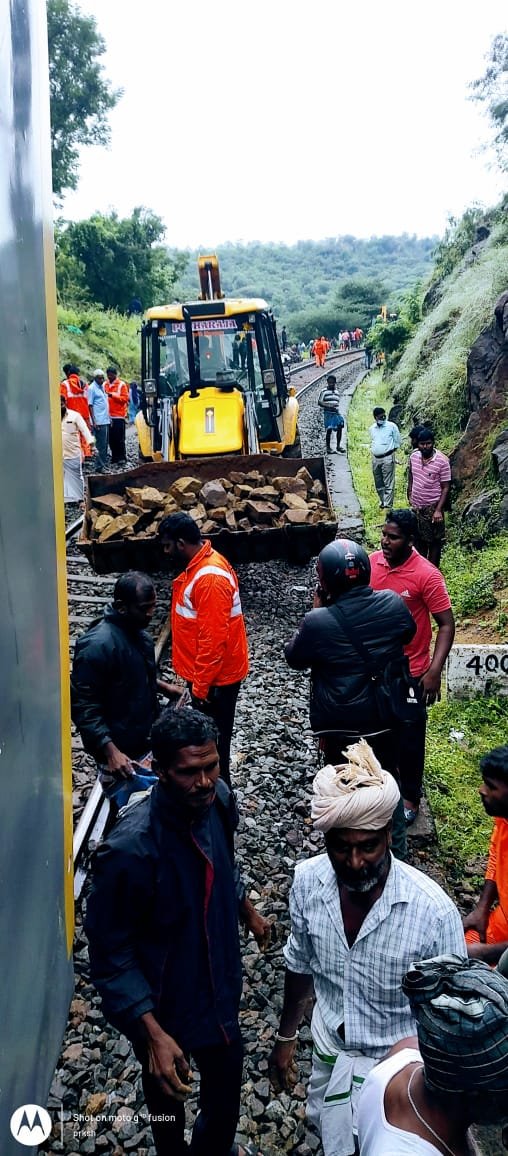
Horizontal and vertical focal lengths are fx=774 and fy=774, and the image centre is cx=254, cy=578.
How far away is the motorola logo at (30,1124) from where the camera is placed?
7.98 feet

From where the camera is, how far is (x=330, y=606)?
3.41 m

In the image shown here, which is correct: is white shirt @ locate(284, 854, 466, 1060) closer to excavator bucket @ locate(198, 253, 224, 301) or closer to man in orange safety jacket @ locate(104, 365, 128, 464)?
excavator bucket @ locate(198, 253, 224, 301)

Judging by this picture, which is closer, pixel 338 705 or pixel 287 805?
pixel 338 705

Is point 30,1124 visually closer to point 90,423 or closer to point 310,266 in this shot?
point 90,423

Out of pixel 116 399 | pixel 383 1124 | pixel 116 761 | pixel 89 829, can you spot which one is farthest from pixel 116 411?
pixel 383 1124

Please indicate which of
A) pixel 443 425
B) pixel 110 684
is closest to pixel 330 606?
pixel 110 684

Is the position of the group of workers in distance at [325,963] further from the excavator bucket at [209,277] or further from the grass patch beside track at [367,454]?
the excavator bucket at [209,277]

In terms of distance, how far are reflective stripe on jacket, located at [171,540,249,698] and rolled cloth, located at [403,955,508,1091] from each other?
2.73 meters

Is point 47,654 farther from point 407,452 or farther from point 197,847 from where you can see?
point 407,452

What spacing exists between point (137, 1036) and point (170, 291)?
35.3 meters

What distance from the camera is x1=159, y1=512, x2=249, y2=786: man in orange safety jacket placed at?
4141 millimetres

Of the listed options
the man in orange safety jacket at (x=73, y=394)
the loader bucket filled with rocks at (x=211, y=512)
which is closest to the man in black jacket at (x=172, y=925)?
the loader bucket filled with rocks at (x=211, y=512)

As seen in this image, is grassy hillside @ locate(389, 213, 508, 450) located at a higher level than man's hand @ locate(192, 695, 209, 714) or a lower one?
higher

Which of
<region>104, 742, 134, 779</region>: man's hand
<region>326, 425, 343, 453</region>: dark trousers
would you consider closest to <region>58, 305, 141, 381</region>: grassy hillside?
<region>326, 425, 343, 453</region>: dark trousers
